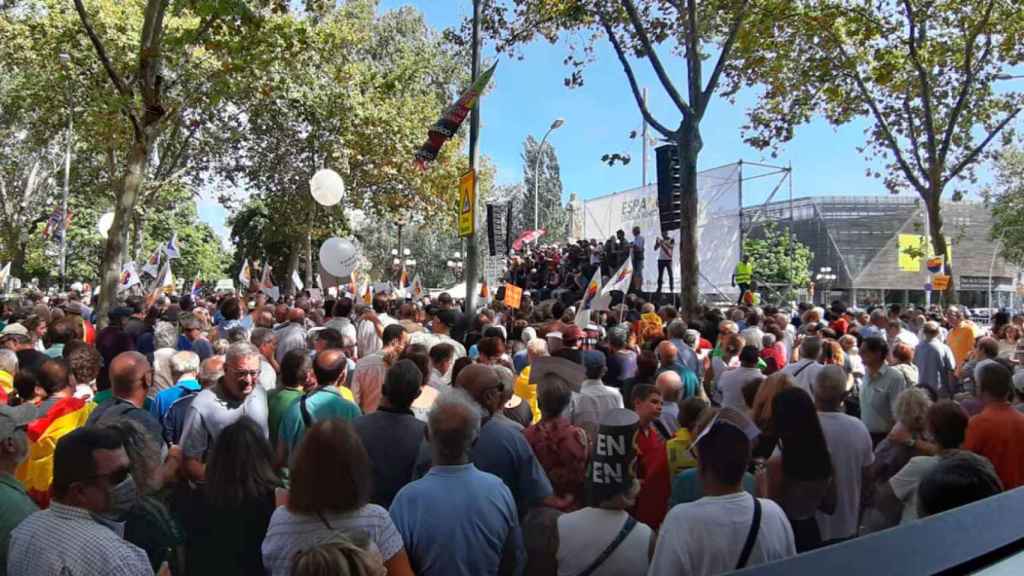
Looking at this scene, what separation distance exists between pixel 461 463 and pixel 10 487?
182 centimetres

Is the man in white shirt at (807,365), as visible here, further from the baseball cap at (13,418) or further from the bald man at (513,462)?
the baseball cap at (13,418)

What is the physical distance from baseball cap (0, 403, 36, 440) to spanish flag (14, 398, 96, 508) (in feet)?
0.51

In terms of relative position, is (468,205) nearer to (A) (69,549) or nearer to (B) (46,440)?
(B) (46,440)

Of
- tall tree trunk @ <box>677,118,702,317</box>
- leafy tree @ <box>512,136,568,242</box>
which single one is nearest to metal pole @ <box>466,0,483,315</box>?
tall tree trunk @ <box>677,118,702,317</box>

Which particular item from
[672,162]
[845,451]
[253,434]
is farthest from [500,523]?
[672,162]

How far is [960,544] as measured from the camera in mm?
1528

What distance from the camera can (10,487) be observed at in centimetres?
321

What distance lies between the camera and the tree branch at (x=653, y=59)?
14.2m

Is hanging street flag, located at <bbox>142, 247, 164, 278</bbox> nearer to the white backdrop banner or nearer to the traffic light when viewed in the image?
the traffic light

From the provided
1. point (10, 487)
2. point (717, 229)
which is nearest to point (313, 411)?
point (10, 487)

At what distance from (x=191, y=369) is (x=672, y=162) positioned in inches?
410

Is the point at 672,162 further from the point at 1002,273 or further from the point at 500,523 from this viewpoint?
the point at 1002,273

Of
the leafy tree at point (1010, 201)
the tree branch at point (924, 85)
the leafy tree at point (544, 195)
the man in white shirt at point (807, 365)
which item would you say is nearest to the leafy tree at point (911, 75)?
the tree branch at point (924, 85)

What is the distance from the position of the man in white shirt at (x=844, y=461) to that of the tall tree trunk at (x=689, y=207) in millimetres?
9183
